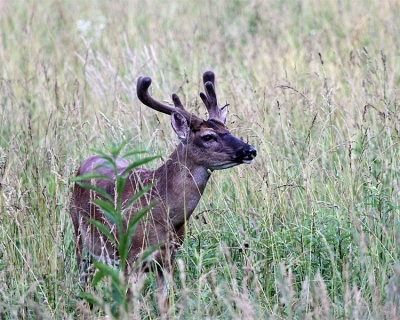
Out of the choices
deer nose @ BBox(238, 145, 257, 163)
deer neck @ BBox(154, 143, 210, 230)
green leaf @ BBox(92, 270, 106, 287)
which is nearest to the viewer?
green leaf @ BBox(92, 270, 106, 287)

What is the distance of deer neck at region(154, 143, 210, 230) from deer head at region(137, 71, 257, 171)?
50 millimetres

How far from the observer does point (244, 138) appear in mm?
5543

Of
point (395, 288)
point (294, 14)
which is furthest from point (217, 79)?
point (395, 288)

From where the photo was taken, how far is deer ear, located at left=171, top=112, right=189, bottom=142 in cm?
412

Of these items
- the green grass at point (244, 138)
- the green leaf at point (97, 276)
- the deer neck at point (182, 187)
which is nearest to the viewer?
the green leaf at point (97, 276)

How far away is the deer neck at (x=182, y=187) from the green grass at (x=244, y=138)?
0.62 ft

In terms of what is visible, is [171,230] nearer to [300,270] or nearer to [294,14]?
[300,270]

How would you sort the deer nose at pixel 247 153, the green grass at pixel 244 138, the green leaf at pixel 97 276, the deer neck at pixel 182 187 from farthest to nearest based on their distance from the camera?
1. the deer neck at pixel 182 187
2. the deer nose at pixel 247 153
3. the green grass at pixel 244 138
4. the green leaf at pixel 97 276

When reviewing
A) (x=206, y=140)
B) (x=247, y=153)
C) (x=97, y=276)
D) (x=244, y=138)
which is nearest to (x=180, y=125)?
(x=206, y=140)

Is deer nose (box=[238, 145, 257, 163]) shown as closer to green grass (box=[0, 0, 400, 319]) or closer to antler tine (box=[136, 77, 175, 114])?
green grass (box=[0, 0, 400, 319])

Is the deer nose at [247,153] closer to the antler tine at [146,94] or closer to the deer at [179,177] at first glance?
the deer at [179,177]

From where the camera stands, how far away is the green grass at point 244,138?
11.8ft

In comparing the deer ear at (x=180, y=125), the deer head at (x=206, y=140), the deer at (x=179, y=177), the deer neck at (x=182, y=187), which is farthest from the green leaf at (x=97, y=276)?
the deer ear at (x=180, y=125)

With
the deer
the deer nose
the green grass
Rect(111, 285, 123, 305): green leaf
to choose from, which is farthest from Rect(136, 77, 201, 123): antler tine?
Rect(111, 285, 123, 305): green leaf
